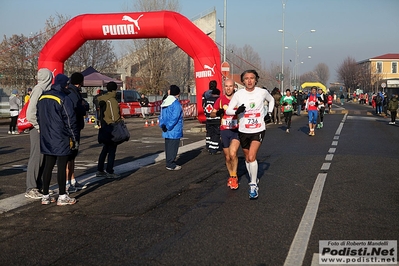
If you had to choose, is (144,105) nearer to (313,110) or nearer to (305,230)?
(313,110)

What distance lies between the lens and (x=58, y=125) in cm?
725

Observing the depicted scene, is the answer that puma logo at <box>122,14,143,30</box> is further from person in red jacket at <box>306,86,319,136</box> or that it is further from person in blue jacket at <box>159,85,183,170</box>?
person in blue jacket at <box>159,85,183,170</box>

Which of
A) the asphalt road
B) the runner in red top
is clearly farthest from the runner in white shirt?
the asphalt road

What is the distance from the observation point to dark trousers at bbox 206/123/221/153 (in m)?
13.6

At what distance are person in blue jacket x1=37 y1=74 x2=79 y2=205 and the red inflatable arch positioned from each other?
12.8m

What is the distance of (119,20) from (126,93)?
16.7 meters

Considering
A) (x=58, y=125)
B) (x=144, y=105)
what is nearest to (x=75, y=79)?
(x=58, y=125)

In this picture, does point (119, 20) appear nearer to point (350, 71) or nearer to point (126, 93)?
point (126, 93)

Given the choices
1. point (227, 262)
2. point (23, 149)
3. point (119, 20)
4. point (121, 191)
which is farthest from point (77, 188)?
point (119, 20)

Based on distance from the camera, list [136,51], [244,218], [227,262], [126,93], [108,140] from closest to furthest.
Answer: [227,262], [244,218], [108,140], [126,93], [136,51]

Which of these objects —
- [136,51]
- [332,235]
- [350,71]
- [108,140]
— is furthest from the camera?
[350,71]

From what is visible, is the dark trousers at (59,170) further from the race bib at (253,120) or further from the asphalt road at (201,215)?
the race bib at (253,120)

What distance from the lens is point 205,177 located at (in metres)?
9.86

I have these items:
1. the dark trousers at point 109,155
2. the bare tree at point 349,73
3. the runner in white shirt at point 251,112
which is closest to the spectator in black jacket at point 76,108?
the dark trousers at point 109,155
